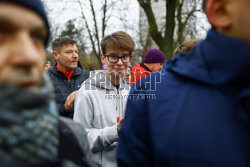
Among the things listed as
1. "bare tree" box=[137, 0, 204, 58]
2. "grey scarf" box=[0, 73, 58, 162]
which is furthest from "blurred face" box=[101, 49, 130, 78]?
"bare tree" box=[137, 0, 204, 58]

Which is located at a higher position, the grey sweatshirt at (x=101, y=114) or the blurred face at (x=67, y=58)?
the blurred face at (x=67, y=58)

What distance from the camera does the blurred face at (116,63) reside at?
2562 mm

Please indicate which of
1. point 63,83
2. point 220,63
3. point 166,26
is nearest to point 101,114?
point 220,63

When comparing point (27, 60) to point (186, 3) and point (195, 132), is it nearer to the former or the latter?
point (195, 132)

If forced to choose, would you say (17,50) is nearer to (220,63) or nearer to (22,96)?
(22,96)

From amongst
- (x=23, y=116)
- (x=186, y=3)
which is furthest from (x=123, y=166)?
(x=186, y=3)

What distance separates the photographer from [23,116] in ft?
A: 2.36

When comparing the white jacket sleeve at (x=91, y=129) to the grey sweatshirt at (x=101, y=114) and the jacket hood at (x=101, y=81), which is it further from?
the jacket hood at (x=101, y=81)

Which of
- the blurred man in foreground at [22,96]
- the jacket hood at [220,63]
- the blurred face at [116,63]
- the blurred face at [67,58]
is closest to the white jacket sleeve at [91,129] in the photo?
the blurred face at [116,63]

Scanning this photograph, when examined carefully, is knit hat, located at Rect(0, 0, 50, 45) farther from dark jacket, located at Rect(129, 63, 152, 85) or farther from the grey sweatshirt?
dark jacket, located at Rect(129, 63, 152, 85)

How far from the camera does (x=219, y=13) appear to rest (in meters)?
1.07

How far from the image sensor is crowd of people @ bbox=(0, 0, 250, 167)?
717mm

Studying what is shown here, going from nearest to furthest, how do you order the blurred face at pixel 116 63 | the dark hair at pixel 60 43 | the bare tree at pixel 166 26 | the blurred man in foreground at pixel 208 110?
the blurred man in foreground at pixel 208 110, the blurred face at pixel 116 63, the dark hair at pixel 60 43, the bare tree at pixel 166 26

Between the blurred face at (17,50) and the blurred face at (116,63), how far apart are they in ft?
5.87
